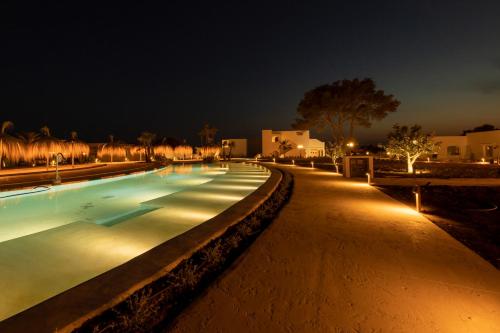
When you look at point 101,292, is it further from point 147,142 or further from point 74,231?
point 147,142

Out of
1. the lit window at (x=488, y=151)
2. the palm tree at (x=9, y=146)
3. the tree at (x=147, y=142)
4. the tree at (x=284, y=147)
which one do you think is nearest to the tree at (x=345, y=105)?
the lit window at (x=488, y=151)

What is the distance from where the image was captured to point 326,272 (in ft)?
9.01

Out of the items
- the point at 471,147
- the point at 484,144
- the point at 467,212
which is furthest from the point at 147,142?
the point at 471,147

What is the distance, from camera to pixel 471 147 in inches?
1059

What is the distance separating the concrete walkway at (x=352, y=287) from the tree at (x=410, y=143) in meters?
11.1

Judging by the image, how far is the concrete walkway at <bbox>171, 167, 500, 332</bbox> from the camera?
6.31 ft

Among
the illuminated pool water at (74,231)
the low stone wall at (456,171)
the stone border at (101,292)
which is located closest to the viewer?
the stone border at (101,292)

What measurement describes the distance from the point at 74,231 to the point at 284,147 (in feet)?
122

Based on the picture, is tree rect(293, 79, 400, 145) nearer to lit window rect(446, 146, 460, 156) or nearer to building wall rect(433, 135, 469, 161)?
building wall rect(433, 135, 469, 161)

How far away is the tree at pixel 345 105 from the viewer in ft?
74.6

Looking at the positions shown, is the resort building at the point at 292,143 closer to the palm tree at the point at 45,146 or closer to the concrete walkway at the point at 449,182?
the palm tree at the point at 45,146

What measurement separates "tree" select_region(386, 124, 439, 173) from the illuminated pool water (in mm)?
9763

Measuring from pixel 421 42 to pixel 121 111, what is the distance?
59476 mm

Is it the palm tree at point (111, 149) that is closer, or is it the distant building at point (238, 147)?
the palm tree at point (111, 149)
